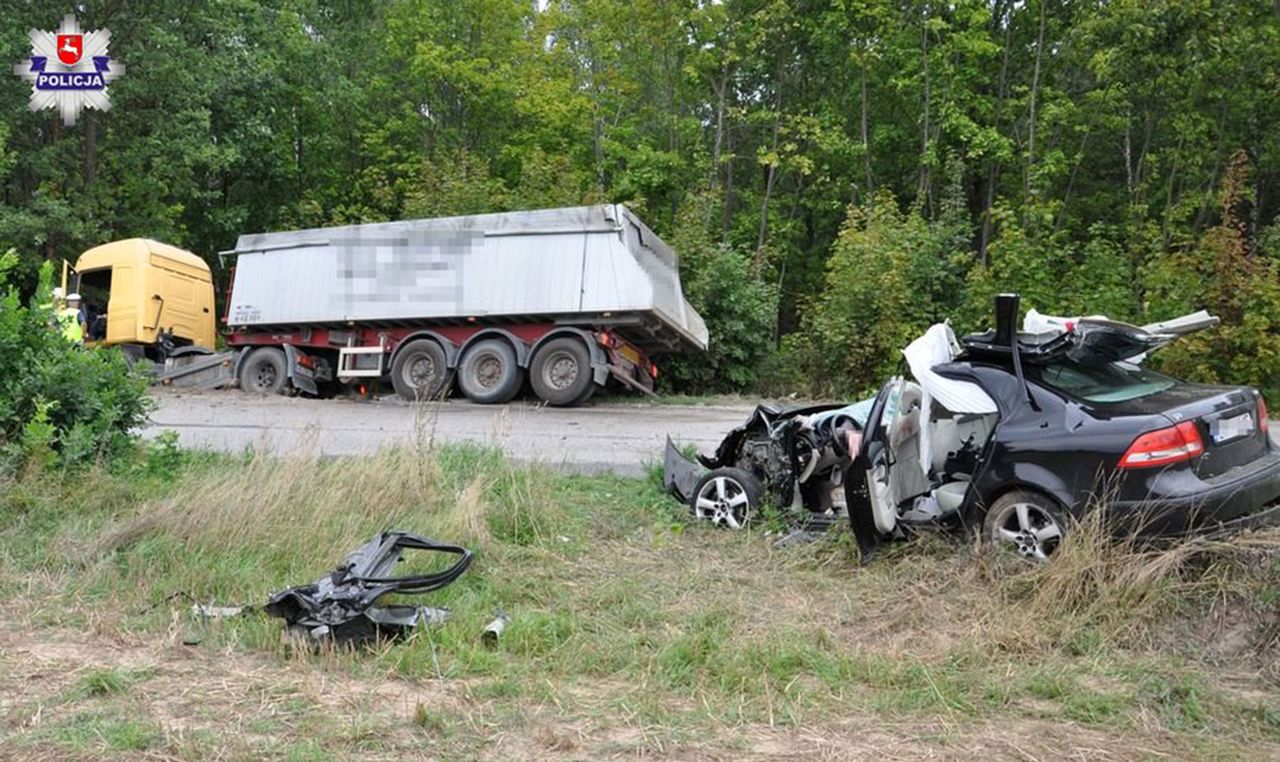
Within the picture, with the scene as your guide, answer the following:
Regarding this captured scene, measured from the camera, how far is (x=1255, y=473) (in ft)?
16.3

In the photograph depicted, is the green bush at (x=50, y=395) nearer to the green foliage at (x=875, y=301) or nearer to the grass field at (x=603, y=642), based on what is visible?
the grass field at (x=603, y=642)

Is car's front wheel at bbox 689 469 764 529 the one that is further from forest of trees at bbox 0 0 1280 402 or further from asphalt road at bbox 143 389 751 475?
forest of trees at bbox 0 0 1280 402

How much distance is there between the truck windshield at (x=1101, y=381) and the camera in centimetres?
530

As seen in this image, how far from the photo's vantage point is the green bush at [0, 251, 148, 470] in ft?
22.6

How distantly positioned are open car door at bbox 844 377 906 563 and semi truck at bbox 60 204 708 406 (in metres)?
8.64

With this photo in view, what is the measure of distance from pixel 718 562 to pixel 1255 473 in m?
2.91

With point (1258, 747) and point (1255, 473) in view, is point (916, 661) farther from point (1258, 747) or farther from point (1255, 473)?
point (1255, 473)

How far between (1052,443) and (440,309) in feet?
38.3

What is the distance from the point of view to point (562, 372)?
1458 centimetres

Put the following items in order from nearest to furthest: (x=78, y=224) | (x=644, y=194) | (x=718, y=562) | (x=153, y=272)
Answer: (x=718, y=562)
(x=153, y=272)
(x=78, y=224)
(x=644, y=194)

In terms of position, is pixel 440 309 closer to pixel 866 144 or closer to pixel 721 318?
pixel 721 318

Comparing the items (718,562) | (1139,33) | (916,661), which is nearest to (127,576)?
(718,562)

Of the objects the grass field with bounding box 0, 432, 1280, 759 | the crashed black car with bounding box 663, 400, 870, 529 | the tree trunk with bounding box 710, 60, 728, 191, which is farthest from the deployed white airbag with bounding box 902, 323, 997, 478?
the tree trunk with bounding box 710, 60, 728, 191

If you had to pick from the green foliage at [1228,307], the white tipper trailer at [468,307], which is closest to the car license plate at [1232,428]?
the green foliage at [1228,307]
